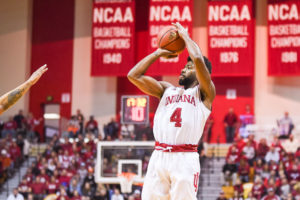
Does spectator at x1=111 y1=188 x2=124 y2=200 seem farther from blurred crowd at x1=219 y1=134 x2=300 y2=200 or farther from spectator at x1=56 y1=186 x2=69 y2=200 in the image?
blurred crowd at x1=219 y1=134 x2=300 y2=200

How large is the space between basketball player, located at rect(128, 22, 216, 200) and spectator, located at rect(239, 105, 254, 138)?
1526 centimetres

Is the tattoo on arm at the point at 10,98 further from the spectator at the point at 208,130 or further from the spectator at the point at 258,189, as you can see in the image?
the spectator at the point at 208,130

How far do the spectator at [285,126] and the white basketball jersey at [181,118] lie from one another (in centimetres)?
1483

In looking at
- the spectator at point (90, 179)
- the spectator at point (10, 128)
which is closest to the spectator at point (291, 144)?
the spectator at point (90, 179)

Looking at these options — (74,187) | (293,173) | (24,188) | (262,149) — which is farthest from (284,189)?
(24,188)

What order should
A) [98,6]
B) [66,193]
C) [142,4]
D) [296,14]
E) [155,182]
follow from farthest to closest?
[142,4], [98,6], [296,14], [66,193], [155,182]

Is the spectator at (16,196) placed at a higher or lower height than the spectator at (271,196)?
lower

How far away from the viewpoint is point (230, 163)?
18.1 metres

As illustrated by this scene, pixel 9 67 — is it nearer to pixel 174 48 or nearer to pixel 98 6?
pixel 98 6

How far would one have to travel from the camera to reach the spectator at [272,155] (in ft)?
58.9

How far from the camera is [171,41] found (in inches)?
229

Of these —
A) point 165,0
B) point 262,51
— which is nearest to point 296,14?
point 262,51

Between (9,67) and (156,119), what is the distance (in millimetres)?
19312

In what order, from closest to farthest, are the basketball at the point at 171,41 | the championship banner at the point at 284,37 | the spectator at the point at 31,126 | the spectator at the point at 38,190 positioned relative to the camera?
1. the basketball at the point at 171,41
2. the spectator at the point at 38,190
3. the championship banner at the point at 284,37
4. the spectator at the point at 31,126
